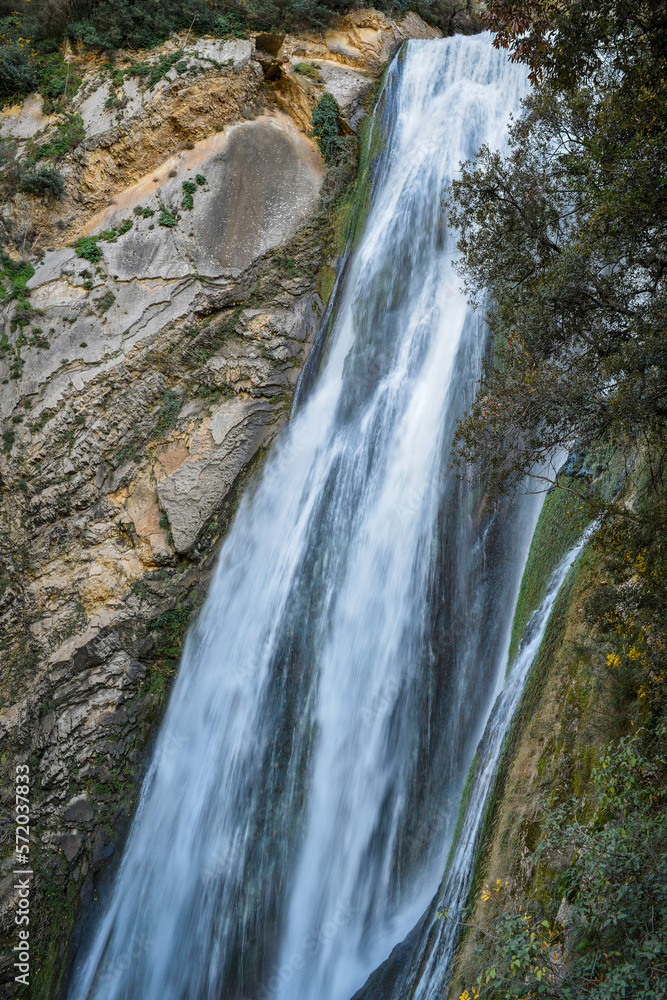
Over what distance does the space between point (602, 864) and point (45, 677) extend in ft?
31.4

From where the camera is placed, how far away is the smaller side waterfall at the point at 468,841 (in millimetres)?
5887

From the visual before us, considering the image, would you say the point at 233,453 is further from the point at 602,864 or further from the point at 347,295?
the point at 602,864

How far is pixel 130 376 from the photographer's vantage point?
1272 centimetres

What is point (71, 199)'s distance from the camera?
1469 centimetres

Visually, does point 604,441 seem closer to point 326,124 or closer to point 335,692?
point 335,692

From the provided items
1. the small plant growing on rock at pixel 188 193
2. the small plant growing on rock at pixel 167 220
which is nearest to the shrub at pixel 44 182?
the small plant growing on rock at pixel 167 220

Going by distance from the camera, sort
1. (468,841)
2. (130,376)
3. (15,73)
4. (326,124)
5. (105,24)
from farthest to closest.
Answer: (105,24), (326,124), (15,73), (130,376), (468,841)

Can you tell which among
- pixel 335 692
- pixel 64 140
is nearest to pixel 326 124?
pixel 64 140

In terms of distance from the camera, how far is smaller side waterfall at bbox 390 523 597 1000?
19.3ft

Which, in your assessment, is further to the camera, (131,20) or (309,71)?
(309,71)

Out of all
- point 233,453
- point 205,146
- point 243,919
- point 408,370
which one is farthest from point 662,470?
point 205,146

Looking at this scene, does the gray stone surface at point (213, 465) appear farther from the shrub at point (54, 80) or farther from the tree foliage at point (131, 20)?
the tree foliage at point (131, 20)

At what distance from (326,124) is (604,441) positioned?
13.7m

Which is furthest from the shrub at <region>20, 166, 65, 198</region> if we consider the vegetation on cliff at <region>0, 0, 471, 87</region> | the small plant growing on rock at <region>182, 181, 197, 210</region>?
the vegetation on cliff at <region>0, 0, 471, 87</region>
